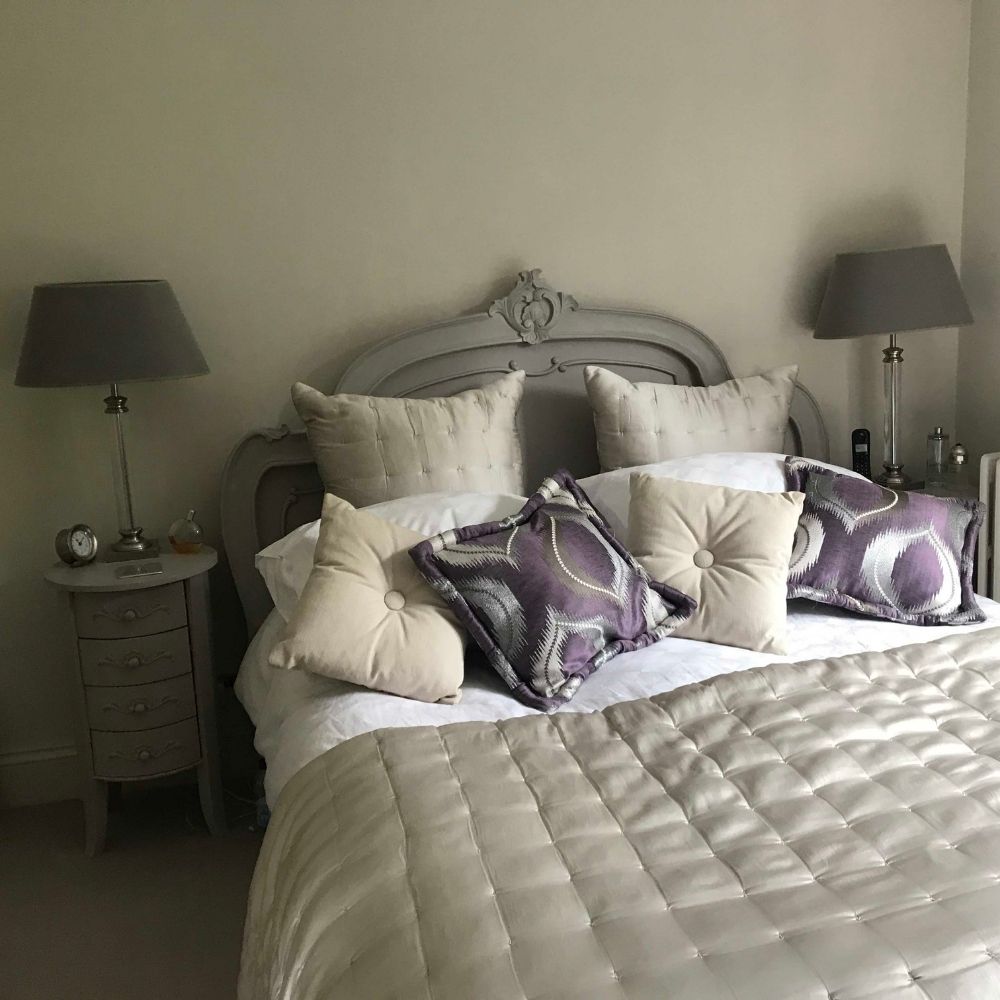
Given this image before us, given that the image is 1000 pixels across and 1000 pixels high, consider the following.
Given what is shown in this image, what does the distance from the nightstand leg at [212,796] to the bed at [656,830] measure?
446 mm

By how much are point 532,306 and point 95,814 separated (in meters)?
1.66

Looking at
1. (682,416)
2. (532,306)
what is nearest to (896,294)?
(682,416)

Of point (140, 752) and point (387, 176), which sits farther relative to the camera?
point (387, 176)

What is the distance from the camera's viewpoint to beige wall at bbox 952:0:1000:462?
307cm

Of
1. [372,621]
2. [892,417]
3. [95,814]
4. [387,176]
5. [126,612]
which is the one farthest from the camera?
[892,417]

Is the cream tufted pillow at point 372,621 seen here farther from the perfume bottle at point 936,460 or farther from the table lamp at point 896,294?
the perfume bottle at point 936,460

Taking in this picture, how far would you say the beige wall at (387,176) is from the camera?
2648 millimetres

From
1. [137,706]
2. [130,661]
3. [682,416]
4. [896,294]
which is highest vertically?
[896,294]

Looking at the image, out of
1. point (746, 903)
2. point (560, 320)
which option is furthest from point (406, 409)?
point (746, 903)

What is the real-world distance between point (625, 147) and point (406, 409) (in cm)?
96

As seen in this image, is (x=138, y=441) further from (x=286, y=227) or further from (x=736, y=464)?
(x=736, y=464)

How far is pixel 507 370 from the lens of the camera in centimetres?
289

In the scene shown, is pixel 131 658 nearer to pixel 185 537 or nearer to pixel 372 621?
pixel 185 537

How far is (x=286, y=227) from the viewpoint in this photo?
276cm
